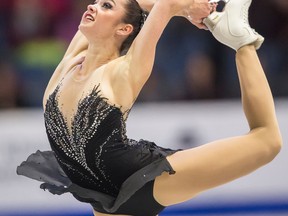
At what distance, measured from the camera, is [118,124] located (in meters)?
3.55

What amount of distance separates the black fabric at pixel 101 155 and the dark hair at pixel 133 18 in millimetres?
361

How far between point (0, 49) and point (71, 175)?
3308 mm

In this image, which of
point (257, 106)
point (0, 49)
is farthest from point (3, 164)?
point (257, 106)

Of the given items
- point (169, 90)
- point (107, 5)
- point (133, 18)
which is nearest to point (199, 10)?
point (133, 18)

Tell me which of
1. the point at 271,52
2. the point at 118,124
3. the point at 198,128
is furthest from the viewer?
the point at 271,52

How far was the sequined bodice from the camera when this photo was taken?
3541mm

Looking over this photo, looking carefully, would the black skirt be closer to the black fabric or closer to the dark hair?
the black fabric

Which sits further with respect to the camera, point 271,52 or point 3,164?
point 271,52

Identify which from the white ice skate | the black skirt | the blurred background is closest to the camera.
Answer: the black skirt

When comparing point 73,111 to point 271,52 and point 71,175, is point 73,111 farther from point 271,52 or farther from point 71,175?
point 271,52

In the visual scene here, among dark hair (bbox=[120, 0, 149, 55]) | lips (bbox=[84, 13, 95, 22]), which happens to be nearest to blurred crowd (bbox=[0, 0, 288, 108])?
dark hair (bbox=[120, 0, 149, 55])

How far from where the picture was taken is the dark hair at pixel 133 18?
373 centimetres

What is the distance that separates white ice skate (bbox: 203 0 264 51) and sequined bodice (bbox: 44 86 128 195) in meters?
0.63

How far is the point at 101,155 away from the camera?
357 centimetres
